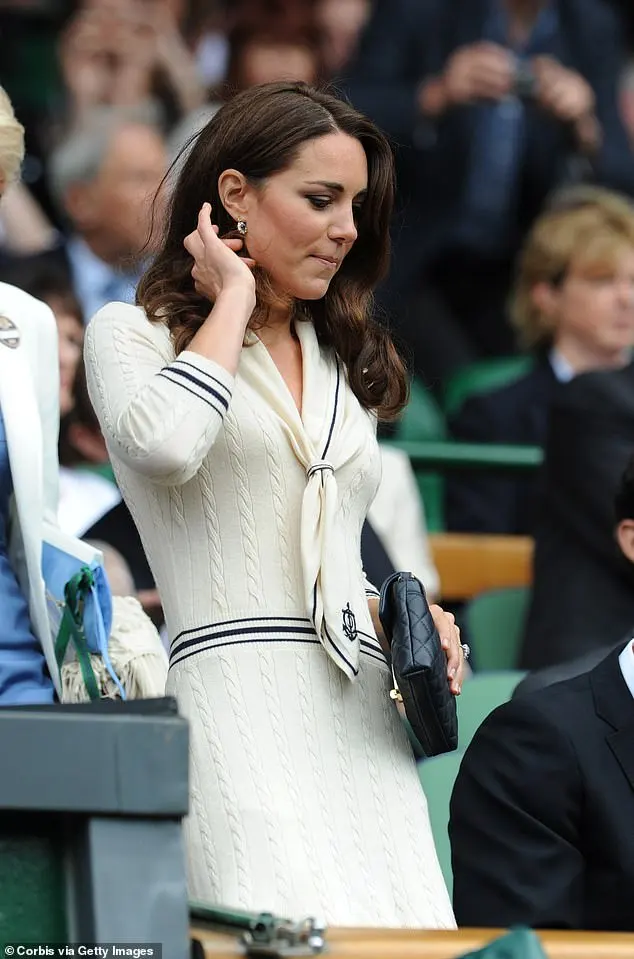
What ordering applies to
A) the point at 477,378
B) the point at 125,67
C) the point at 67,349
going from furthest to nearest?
1. the point at 125,67
2. the point at 477,378
3. the point at 67,349

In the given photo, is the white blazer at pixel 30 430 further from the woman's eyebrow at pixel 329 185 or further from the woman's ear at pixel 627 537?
the woman's ear at pixel 627 537

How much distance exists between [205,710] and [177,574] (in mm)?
210

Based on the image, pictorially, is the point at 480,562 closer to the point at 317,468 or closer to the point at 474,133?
the point at 474,133

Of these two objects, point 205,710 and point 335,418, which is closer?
point 205,710

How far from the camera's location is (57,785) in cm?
225

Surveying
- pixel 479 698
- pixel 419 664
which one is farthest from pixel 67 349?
pixel 419 664

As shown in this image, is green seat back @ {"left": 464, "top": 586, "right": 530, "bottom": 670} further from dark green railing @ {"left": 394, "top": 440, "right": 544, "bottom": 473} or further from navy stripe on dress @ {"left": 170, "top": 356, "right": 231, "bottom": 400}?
navy stripe on dress @ {"left": 170, "top": 356, "right": 231, "bottom": 400}

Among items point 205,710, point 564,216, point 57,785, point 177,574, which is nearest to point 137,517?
point 177,574

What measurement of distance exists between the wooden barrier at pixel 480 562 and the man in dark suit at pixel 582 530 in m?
0.74

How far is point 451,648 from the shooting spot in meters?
2.96

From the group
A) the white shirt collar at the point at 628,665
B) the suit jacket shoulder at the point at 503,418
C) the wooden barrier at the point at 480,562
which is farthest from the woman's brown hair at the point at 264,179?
the suit jacket shoulder at the point at 503,418

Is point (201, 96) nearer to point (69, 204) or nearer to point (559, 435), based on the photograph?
point (69, 204)

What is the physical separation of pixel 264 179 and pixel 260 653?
73cm

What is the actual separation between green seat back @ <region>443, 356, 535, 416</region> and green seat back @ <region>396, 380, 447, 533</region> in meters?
0.08
